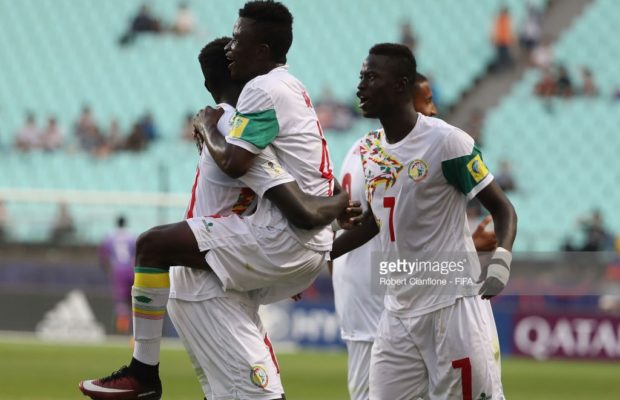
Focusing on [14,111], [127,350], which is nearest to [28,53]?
[14,111]

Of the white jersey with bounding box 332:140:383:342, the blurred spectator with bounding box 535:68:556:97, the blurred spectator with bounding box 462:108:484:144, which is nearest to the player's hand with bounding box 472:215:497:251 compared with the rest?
the white jersey with bounding box 332:140:383:342

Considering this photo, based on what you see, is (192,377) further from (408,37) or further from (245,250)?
(408,37)

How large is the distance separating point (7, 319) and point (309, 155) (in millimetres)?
17103

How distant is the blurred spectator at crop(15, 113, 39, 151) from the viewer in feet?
82.8

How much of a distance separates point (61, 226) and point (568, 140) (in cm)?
1000

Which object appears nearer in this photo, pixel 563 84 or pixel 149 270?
pixel 149 270

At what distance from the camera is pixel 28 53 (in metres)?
27.8

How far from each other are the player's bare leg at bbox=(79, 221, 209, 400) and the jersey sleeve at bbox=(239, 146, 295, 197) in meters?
0.37

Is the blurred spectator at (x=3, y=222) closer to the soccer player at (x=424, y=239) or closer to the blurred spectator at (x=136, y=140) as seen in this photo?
the blurred spectator at (x=136, y=140)

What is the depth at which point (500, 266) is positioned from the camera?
5.78 metres

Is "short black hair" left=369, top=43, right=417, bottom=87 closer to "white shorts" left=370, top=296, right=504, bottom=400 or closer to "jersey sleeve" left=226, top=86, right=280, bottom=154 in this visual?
"jersey sleeve" left=226, top=86, right=280, bottom=154

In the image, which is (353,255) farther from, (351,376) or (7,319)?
(7,319)

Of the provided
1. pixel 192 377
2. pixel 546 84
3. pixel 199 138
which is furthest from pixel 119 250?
pixel 199 138

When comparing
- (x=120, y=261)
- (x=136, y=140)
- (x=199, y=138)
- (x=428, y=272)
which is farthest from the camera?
(x=136, y=140)
